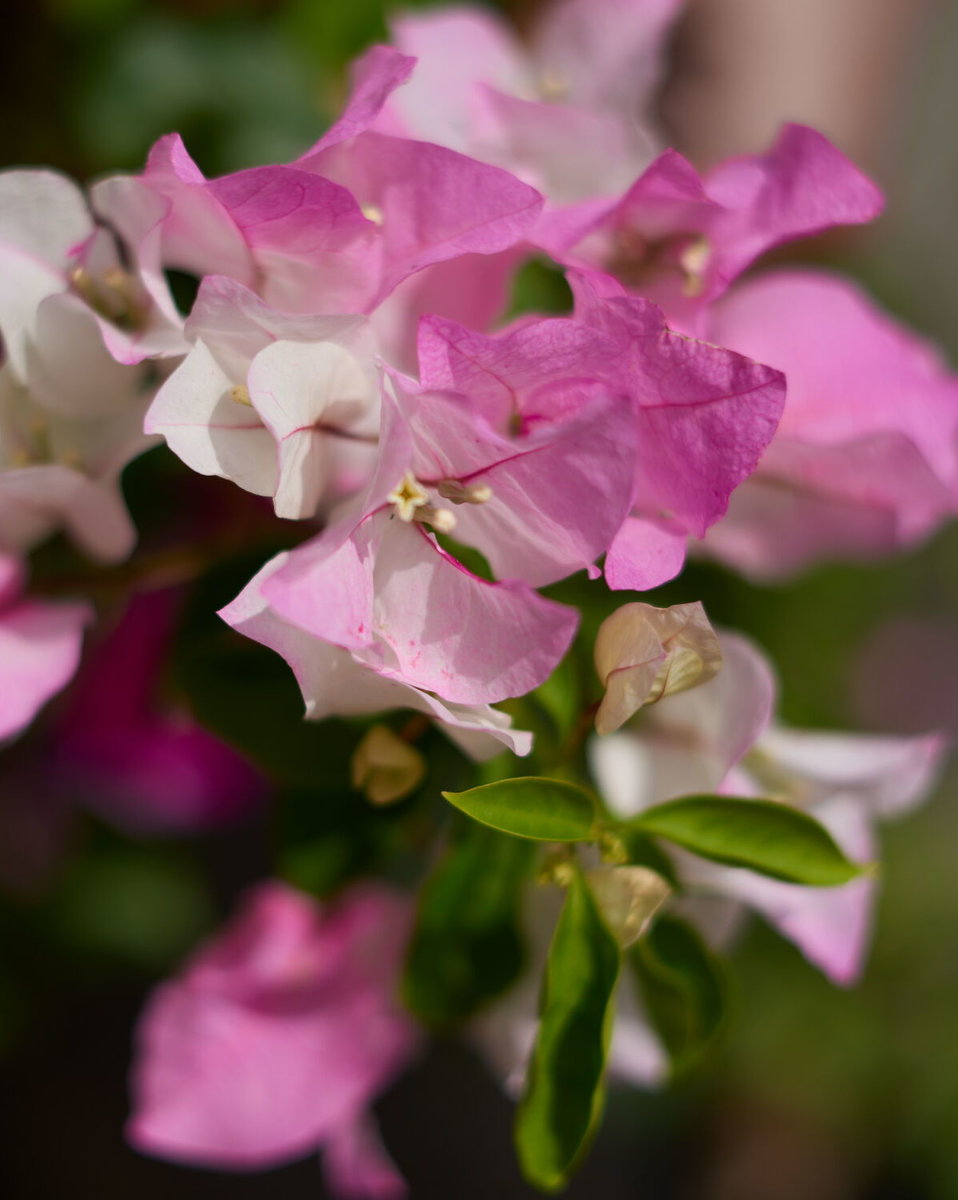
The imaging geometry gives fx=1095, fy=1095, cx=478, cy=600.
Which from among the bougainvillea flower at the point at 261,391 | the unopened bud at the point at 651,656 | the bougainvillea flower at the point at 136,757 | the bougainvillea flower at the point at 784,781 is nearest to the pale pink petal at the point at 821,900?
the bougainvillea flower at the point at 784,781

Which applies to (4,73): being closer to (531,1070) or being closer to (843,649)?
(531,1070)

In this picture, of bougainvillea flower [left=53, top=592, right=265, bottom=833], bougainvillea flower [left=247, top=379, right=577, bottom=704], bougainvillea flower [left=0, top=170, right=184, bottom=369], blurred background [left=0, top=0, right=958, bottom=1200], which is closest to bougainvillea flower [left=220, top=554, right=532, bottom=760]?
bougainvillea flower [left=247, top=379, right=577, bottom=704]

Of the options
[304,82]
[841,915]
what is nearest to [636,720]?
[841,915]

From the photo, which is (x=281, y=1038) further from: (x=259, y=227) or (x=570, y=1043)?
(x=259, y=227)

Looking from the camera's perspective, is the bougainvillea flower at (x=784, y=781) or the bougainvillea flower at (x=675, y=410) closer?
the bougainvillea flower at (x=675, y=410)

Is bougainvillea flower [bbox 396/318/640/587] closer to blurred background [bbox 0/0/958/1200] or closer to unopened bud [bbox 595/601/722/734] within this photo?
unopened bud [bbox 595/601/722/734]

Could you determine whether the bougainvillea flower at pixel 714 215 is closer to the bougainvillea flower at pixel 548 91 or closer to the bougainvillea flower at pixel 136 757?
the bougainvillea flower at pixel 548 91
